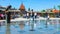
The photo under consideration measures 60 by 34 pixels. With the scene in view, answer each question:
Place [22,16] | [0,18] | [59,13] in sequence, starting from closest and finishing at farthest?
[0,18], [22,16], [59,13]

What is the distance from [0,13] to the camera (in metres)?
24.8

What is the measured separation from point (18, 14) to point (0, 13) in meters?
5.55

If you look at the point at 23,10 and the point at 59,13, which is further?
the point at 59,13

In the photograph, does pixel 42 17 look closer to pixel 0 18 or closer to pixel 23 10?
pixel 23 10

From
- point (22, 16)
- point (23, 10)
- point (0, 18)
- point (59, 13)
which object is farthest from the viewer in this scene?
point (59, 13)

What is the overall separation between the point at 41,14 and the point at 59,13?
765 centimetres

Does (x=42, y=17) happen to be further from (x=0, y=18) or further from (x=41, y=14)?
(x=0, y=18)

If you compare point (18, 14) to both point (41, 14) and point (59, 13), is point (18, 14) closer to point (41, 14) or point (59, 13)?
point (41, 14)

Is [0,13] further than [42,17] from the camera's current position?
No

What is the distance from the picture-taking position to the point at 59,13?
121 feet

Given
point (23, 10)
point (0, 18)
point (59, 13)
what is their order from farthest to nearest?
point (59, 13), point (23, 10), point (0, 18)

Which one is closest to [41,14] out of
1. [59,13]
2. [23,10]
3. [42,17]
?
[42,17]

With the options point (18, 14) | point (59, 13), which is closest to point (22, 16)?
point (18, 14)

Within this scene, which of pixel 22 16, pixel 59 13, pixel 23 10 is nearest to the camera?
pixel 22 16
